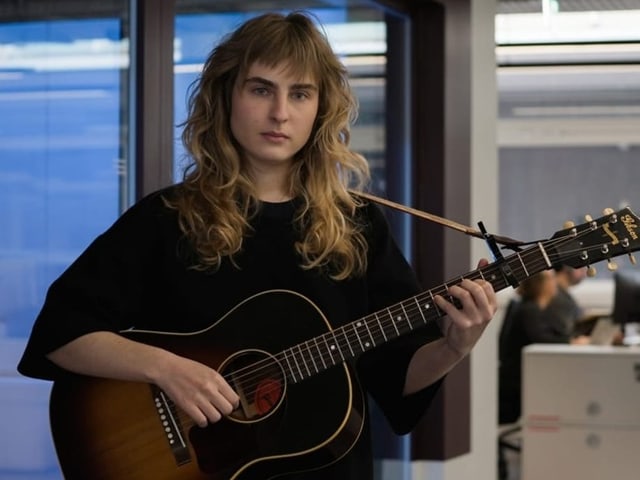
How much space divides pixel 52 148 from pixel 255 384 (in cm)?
98

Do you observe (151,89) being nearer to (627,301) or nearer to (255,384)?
(255,384)

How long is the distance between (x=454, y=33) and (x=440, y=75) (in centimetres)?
15

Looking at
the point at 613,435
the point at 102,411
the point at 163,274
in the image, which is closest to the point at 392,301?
the point at 163,274

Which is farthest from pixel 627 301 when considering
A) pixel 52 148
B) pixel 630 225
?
pixel 630 225

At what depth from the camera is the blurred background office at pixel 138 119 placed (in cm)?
246

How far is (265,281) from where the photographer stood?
1769 mm

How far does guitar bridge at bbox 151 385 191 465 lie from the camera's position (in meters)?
1.75

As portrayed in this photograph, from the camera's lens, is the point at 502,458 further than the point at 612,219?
Yes

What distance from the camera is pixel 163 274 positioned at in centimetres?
176

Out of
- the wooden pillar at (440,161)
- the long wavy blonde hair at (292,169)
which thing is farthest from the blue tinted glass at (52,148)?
the wooden pillar at (440,161)

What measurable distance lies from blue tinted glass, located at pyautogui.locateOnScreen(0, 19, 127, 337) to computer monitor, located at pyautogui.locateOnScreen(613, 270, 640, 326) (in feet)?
14.7

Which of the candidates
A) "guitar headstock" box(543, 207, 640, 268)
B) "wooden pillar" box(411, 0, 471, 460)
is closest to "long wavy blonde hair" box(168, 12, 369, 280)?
"guitar headstock" box(543, 207, 640, 268)

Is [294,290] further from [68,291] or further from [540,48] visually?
[540,48]

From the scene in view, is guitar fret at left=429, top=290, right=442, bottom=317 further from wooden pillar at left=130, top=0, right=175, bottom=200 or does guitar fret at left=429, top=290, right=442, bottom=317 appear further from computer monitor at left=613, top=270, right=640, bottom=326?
computer monitor at left=613, top=270, right=640, bottom=326
